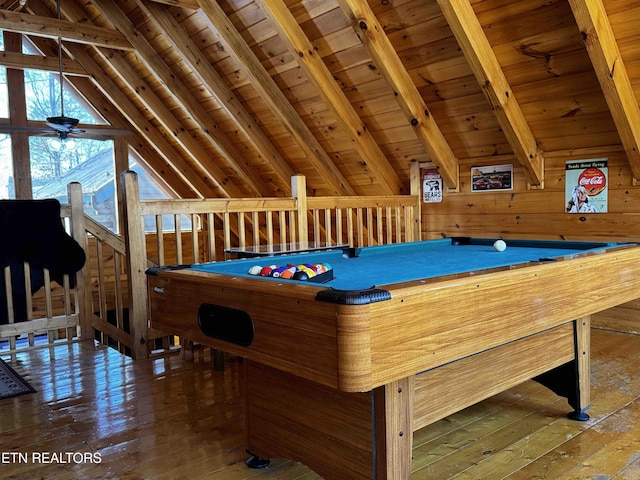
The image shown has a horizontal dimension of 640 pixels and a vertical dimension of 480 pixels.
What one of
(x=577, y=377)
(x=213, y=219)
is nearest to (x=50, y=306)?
(x=213, y=219)

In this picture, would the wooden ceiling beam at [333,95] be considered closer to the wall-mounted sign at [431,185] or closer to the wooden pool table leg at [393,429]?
the wall-mounted sign at [431,185]

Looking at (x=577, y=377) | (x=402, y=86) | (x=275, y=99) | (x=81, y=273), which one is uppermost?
(x=275, y=99)

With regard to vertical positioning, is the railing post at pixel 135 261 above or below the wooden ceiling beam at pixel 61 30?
below

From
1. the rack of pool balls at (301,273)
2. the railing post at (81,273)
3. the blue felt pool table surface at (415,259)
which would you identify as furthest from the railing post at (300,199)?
the rack of pool balls at (301,273)

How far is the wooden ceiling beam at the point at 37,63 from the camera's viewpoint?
5.87m

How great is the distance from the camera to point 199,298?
71.0 inches

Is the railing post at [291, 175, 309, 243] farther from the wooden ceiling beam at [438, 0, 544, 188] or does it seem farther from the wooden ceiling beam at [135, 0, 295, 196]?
the wooden ceiling beam at [135, 0, 295, 196]

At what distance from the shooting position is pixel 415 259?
248 cm

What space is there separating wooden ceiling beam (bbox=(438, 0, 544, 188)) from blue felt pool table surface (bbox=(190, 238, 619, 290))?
1.01 meters

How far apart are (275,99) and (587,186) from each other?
8.46ft

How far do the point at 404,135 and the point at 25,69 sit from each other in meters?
4.44

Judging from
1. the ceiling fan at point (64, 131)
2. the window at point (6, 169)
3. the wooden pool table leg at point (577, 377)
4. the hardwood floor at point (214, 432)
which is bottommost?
the hardwood floor at point (214, 432)

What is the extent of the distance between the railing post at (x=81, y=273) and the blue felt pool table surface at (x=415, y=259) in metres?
2.03

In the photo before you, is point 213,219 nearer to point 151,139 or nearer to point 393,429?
point 393,429
